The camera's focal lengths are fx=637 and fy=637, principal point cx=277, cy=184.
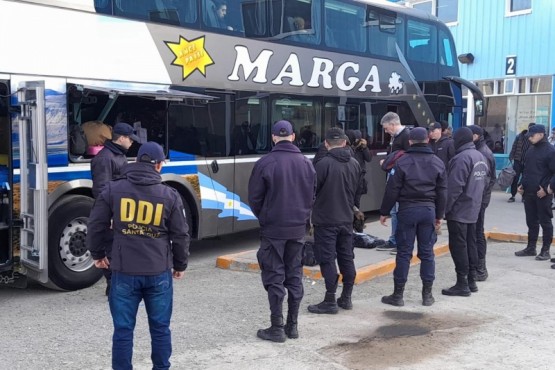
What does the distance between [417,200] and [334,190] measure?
0.95 metres

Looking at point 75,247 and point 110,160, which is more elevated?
point 110,160

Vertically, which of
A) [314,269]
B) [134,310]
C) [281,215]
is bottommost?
[314,269]

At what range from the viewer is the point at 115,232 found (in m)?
4.19

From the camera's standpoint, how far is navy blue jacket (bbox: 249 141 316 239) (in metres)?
5.38

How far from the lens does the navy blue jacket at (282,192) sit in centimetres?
538

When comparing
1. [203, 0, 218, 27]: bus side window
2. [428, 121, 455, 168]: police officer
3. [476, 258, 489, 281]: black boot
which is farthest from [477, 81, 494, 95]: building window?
[203, 0, 218, 27]: bus side window

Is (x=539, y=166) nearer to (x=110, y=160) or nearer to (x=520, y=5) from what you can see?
(x=110, y=160)

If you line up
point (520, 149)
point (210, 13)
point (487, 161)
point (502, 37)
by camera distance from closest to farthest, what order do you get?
1. point (487, 161)
2. point (210, 13)
3. point (520, 149)
4. point (502, 37)

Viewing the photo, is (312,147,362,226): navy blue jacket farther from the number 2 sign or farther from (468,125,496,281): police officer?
the number 2 sign

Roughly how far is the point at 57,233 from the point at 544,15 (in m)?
17.4

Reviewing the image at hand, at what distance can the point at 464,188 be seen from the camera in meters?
7.02

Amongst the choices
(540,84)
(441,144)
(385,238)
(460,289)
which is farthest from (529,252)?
(540,84)

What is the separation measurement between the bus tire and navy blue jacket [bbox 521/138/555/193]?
5.89 m

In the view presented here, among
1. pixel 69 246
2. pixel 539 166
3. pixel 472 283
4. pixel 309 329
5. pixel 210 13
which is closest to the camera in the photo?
pixel 309 329
